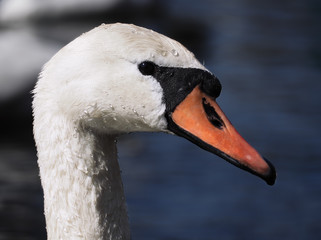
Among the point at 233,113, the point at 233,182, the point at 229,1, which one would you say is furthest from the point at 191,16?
the point at 233,182

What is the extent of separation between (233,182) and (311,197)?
641 millimetres

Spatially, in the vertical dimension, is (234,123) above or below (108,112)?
above

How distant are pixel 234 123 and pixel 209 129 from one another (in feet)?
15.7

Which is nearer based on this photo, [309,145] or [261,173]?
[261,173]

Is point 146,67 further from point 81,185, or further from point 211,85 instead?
point 81,185

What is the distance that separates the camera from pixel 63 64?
301cm

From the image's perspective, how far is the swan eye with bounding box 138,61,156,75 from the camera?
2.99m

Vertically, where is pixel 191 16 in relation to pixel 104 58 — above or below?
above

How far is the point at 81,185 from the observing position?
3.20 m

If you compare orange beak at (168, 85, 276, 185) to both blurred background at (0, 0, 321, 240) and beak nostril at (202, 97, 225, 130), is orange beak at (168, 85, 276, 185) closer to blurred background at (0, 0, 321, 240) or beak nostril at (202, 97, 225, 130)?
beak nostril at (202, 97, 225, 130)

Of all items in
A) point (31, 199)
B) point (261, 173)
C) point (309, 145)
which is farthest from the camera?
point (309, 145)

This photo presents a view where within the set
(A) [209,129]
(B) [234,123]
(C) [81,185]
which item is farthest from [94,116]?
(B) [234,123]

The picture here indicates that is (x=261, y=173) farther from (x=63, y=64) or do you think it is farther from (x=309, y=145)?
(x=309, y=145)

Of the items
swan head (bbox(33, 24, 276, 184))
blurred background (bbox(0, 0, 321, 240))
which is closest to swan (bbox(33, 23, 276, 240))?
swan head (bbox(33, 24, 276, 184))
